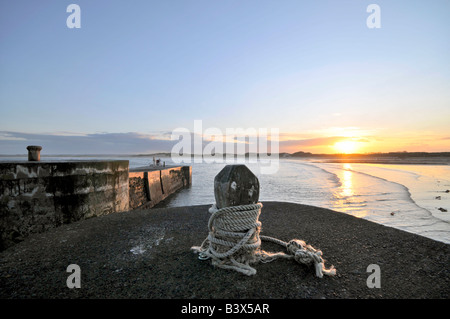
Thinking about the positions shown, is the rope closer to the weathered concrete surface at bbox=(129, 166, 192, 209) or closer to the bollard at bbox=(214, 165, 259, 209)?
the bollard at bbox=(214, 165, 259, 209)

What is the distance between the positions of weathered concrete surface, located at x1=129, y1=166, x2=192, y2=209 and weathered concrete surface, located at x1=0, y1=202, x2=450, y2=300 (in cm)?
653

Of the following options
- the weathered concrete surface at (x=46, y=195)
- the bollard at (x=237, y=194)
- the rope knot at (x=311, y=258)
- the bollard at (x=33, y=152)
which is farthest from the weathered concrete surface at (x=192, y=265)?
the bollard at (x=33, y=152)

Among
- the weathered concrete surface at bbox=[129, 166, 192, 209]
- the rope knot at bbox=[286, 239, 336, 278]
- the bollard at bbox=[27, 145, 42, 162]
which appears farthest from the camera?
the weathered concrete surface at bbox=[129, 166, 192, 209]

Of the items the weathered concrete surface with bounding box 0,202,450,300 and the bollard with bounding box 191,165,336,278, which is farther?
the bollard with bounding box 191,165,336,278

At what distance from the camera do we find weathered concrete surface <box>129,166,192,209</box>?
1168 centimetres

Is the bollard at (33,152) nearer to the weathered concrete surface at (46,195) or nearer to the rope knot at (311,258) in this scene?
the weathered concrete surface at (46,195)

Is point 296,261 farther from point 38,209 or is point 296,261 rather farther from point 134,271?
point 38,209

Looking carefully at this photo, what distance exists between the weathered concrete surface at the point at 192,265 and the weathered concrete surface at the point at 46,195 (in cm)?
62

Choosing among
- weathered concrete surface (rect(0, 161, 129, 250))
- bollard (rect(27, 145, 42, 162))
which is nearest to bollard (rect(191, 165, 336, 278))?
weathered concrete surface (rect(0, 161, 129, 250))

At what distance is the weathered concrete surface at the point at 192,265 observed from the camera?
2.54m
